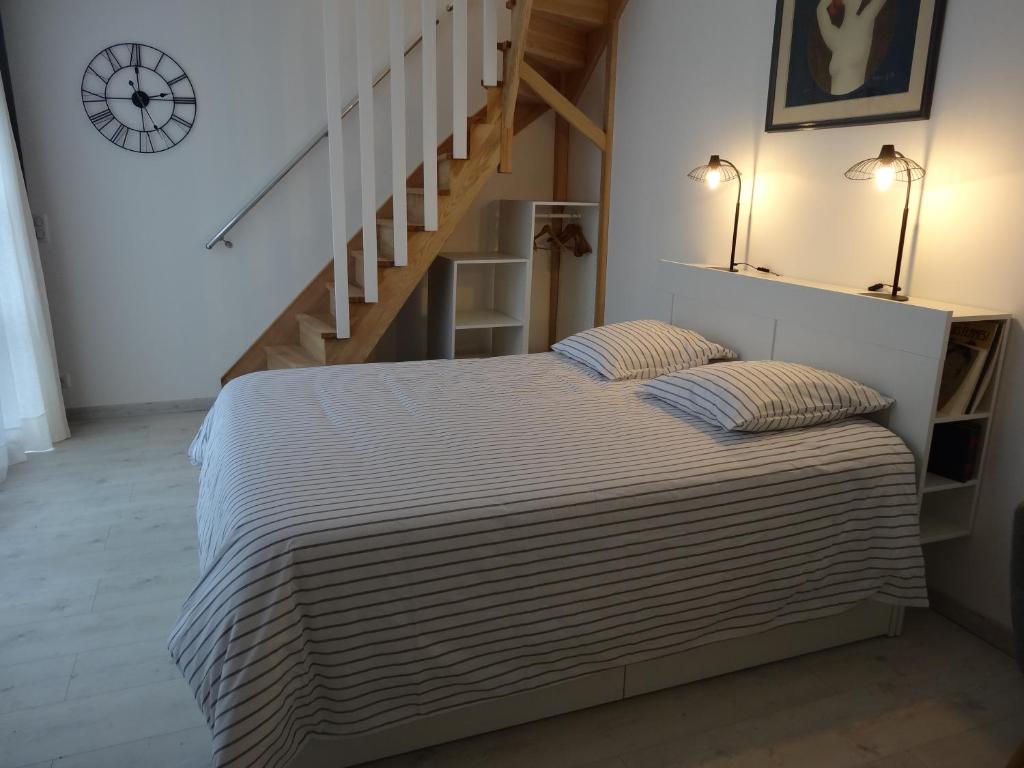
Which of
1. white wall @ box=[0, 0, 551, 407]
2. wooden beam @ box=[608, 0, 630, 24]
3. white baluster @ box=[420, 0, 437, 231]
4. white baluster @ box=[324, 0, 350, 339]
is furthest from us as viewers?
wooden beam @ box=[608, 0, 630, 24]

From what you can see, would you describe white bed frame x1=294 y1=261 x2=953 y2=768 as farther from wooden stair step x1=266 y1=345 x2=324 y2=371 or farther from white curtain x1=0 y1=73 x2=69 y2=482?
white curtain x1=0 y1=73 x2=69 y2=482

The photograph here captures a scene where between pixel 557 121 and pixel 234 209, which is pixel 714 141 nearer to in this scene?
pixel 557 121

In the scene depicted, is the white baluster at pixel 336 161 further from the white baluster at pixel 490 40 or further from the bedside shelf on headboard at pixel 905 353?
the bedside shelf on headboard at pixel 905 353

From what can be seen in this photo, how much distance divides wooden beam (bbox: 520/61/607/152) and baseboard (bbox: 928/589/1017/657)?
2.79 metres

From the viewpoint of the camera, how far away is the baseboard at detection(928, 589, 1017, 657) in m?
2.19

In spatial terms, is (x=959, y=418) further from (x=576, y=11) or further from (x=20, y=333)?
(x=20, y=333)

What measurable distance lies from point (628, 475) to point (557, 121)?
3.40 metres

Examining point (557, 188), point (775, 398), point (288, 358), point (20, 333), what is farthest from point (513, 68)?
point (20, 333)

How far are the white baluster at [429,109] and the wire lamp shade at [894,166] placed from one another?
185cm

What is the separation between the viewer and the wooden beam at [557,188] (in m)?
4.68

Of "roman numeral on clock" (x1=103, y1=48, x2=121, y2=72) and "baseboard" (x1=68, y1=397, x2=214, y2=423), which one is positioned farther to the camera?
"baseboard" (x1=68, y1=397, x2=214, y2=423)

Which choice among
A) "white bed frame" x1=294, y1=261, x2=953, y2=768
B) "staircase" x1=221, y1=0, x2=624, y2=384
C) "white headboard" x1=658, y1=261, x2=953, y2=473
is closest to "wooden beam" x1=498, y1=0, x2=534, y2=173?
"staircase" x1=221, y1=0, x2=624, y2=384

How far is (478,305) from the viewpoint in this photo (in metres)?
4.79

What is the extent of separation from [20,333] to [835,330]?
3460mm
